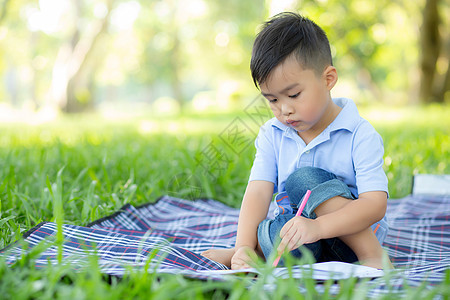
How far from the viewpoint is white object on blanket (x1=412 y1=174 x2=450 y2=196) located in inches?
83.6

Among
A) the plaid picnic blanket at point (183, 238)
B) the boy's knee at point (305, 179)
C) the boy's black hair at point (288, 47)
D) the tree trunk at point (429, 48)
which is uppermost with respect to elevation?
the tree trunk at point (429, 48)

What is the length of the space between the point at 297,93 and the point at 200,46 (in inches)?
794

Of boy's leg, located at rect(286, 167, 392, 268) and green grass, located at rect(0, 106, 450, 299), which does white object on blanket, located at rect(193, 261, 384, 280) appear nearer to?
green grass, located at rect(0, 106, 450, 299)

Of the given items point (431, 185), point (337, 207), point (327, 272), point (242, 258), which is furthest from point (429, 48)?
point (327, 272)

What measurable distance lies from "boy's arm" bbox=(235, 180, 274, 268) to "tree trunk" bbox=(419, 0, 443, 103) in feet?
26.0

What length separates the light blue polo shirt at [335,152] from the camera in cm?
131

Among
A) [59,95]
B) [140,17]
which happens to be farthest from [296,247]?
[140,17]

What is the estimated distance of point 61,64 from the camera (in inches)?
313

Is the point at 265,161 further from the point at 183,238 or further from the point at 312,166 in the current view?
the point at 183,238

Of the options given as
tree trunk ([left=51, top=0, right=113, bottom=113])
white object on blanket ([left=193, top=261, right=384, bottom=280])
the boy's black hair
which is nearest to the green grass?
white object on blanket ([left=193, top=261, right=384, bottom=280])

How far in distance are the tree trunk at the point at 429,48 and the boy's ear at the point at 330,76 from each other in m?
7.75

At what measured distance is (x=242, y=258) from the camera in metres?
1.27

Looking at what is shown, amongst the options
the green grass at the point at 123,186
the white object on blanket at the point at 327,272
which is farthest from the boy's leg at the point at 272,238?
the green grass at the point at 123,186

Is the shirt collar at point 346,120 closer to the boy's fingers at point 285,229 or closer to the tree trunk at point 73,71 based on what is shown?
the boy's fingers at point 285,229
